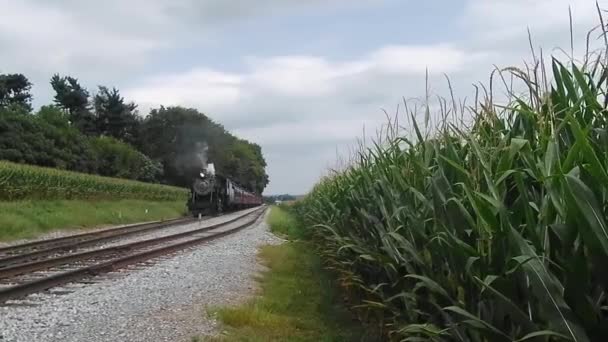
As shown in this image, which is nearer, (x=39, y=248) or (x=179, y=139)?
(x=39, y=248)

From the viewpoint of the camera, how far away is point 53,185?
2933 cm

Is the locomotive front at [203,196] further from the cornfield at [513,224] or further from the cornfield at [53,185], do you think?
the cornfield at [513,224]

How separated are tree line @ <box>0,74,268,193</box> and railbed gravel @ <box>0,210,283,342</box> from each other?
3934 cm

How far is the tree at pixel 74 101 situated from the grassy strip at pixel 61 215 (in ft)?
132

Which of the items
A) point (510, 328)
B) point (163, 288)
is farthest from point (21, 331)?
point (510, 328)

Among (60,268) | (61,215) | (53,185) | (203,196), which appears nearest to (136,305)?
(60,268)

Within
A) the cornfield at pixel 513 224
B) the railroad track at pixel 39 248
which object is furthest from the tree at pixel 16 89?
the cornfield at pixel 513 224

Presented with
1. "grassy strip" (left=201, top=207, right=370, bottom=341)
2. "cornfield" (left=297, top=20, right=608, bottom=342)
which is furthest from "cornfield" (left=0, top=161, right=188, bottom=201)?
"cornfield" (left=297, top=20, right=608, bottom=342)

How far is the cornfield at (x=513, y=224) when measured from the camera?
6.70 feet

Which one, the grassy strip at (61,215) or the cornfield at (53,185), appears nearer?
the grassy strip at (61,215)

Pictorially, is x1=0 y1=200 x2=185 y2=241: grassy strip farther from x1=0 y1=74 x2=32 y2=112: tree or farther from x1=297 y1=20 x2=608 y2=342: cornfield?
x1=0 y1=74 x2=32 y2=112: tree

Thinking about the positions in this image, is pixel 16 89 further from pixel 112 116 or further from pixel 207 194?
pixel 207 194

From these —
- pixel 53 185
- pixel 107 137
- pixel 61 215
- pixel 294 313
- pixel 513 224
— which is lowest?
pixel 294 313

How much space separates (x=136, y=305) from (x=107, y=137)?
215 ft
